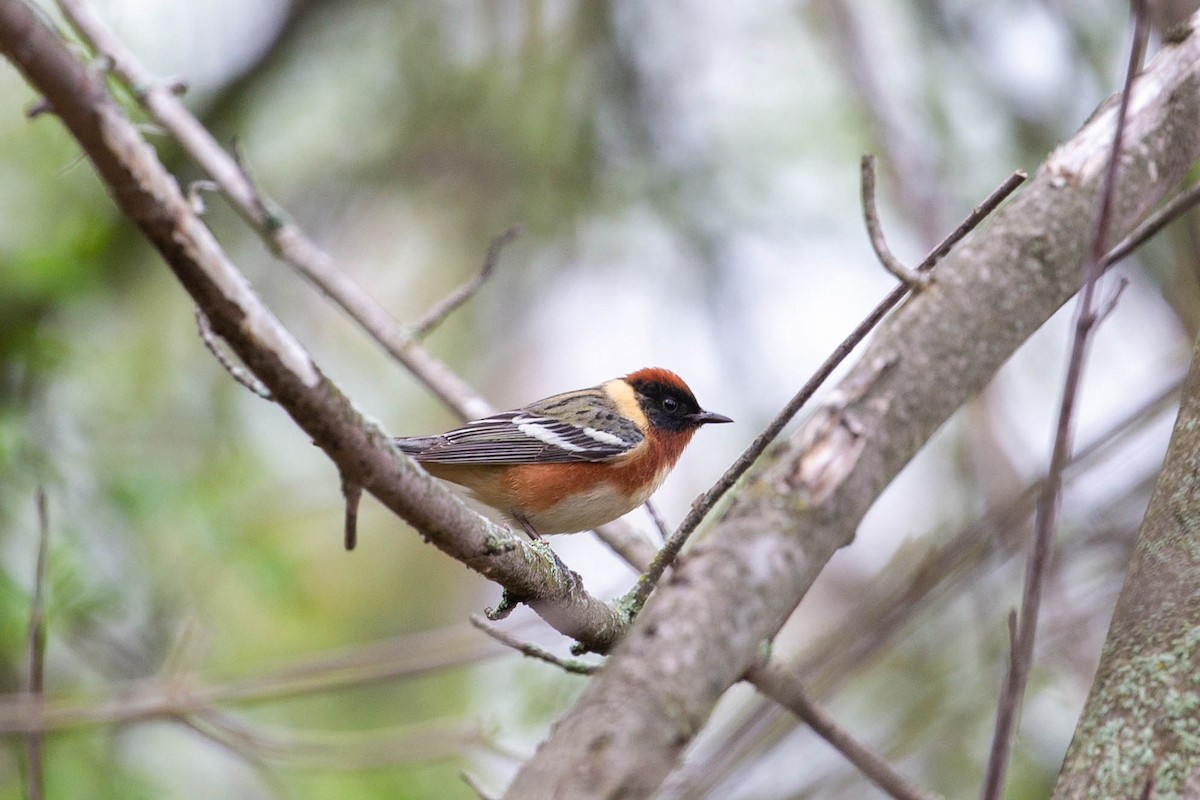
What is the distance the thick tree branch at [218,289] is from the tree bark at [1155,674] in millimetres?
1442

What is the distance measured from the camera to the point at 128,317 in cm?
761

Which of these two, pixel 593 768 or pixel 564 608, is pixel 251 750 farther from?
pixel 593 768

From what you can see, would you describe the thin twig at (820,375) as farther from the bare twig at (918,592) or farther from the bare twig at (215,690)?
the bare twig at (215,690)

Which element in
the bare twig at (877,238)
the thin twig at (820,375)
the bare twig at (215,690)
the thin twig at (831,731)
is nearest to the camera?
the bare twig at (877,238)

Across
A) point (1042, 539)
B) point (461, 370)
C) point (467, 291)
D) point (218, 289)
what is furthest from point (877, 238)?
point (461, 370)

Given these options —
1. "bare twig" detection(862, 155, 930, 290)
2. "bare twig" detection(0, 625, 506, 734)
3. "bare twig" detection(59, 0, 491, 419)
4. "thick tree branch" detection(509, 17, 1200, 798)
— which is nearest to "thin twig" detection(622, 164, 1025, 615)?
"bare twig" detection(862, 155, 930, 290)

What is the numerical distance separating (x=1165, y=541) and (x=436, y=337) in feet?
23.6

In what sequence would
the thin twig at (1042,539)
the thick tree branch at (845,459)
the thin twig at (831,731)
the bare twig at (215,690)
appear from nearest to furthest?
1. the thick tree branch at (845,459)
2. the thin twig at (1042,539)
3. the thin twig at (831,731)
4. the bare twig at (215,690)

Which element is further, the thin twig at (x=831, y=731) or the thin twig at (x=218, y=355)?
the thin twig at (x=831, y=731)

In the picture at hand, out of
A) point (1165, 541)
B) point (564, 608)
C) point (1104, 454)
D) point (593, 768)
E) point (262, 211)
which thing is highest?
point (262, 211)

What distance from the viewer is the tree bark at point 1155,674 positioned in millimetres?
2254

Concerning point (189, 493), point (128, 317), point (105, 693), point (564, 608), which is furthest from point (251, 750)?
point (128, 317)

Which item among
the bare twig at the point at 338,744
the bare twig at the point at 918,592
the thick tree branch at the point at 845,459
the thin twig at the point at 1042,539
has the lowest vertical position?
→ the bare twig at the point at 918,592

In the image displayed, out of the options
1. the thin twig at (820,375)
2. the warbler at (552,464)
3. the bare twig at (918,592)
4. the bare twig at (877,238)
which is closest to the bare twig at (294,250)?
the warbler at (552,464)
